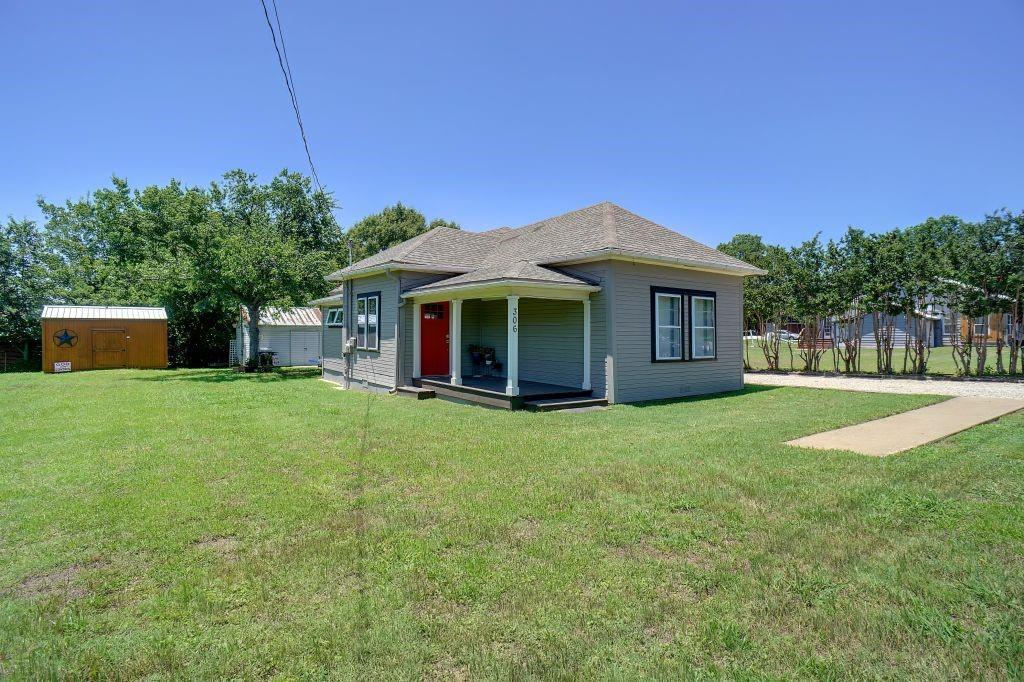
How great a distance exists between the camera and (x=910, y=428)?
25.6ft

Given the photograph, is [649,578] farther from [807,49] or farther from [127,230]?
[127,230]

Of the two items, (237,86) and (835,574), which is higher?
(237,86)

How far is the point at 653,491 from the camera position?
15.8 feet

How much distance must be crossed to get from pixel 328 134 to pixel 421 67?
7.19 ft

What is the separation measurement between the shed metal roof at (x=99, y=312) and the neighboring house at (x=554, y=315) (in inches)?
559

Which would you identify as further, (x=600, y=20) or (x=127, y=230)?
(x=127, y=230)

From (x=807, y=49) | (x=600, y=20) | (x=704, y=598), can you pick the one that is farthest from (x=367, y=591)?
(x=807, y=49)

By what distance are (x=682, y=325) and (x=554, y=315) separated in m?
3.05

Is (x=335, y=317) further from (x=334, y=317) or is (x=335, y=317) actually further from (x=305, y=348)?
(x=305, y=348)

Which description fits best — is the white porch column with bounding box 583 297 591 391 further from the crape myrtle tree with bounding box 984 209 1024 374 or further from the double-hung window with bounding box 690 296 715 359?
the crape myrtle tree with bounding box 984 209 1024 374

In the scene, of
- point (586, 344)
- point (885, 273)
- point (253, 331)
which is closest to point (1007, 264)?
point (885, 273)

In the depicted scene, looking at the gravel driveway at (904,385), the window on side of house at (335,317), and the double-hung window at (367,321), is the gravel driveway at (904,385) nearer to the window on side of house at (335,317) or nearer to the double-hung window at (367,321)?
the double-hung window at (367,321)

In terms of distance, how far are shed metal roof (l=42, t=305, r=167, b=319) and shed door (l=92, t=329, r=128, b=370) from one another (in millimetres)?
716

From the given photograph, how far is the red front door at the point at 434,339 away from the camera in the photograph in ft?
46.0
